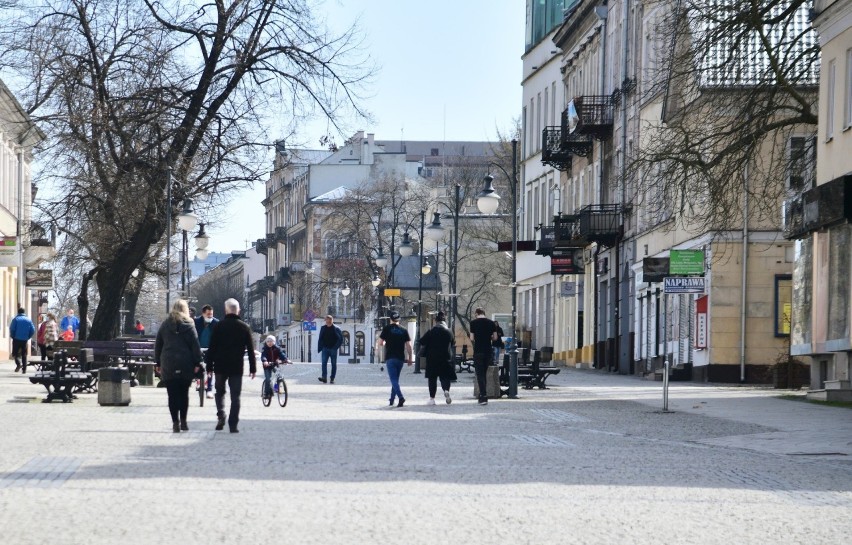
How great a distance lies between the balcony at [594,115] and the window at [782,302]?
54.6 ft

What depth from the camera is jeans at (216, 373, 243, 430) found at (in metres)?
22.5

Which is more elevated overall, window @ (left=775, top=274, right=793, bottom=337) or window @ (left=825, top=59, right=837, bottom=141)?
window @ (left=825, top=59, right=837, bottom=141)

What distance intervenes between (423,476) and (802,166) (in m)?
22.3

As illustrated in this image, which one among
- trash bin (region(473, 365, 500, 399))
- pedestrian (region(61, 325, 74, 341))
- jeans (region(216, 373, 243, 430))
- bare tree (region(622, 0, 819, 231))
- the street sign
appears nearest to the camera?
jeans (region(216, 373, 243, 430))

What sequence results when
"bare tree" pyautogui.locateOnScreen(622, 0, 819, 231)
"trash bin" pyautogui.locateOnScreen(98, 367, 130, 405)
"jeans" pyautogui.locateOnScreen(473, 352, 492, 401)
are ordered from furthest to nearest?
"jeans" pyautogui.locateOnScreen(473, 352, 492, 401) < "bare tree" pyautogui.locateOnScreen(622, 0, 819, 231) < "trash bin" pyautogui.locateOnScreen(98, 367, 130, 405)

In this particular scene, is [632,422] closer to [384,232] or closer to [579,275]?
[579,275]

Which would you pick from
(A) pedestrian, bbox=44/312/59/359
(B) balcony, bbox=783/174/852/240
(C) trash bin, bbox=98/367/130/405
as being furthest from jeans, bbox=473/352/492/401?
(A) pedestrian, bbox=44/312/59/359

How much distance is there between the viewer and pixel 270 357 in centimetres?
3128

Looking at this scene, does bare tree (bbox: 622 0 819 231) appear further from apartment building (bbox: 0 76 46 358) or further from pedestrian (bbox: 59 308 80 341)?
apartment building (bbox: 0 76 46 358)

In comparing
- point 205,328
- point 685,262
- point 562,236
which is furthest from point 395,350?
point 562,236

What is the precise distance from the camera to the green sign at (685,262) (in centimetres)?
3025

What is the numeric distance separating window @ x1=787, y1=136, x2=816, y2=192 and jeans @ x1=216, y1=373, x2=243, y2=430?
16.0 metres

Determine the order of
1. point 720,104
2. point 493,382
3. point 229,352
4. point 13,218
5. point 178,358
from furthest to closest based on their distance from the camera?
1. point 13,218
2. point 493,382
3. point 720,104
4. point 229,352
5. point 178,358

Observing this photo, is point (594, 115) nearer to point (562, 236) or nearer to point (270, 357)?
point (562, 236)
